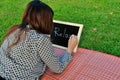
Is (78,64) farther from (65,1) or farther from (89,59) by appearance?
(65,1)

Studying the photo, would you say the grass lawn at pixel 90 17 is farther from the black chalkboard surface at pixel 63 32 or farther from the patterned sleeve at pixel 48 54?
the patterned sleeve at pixel 48 54

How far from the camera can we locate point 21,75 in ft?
9.27

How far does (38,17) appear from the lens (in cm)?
270

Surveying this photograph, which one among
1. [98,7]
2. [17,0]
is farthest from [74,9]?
[17,0]

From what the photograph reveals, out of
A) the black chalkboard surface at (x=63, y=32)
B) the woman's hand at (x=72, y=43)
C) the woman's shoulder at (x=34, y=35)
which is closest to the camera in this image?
the woman's shoulder at (x=34, y=35)

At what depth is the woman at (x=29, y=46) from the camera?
2.71m

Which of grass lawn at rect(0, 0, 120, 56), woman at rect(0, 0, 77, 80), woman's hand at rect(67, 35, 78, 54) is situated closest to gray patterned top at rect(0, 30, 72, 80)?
woman at rect(0, 0, 77, 80)

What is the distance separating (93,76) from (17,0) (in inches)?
160

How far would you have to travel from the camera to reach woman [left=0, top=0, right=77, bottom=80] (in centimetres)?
271

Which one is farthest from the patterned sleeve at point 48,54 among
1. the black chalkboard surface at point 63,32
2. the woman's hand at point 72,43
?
the black chalkboard surface at point 63,32

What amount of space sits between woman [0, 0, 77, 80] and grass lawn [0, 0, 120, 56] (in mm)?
1602

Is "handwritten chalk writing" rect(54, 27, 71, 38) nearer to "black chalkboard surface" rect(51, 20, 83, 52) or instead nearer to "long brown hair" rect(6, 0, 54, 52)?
"black chalkboard surface" rect(51, 20, 83, 52)

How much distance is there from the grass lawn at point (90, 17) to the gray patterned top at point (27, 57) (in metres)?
1.57

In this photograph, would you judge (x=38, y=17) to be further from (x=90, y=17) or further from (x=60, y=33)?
(x=90, y=17)
